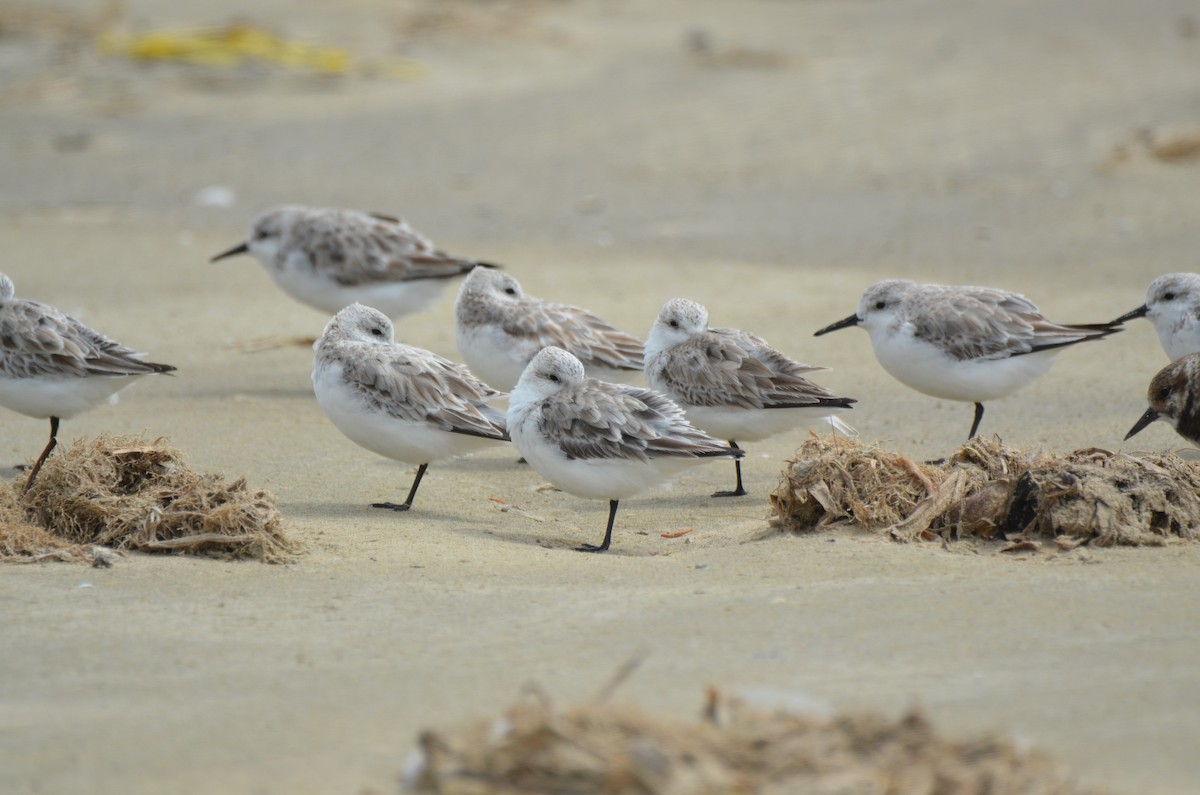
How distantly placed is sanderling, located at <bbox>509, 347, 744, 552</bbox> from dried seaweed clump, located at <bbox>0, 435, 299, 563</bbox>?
1382mm

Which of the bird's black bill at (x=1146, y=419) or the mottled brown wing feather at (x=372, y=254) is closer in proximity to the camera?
the bird's black bill at (x=1146, y=419)

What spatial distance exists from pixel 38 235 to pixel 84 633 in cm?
991

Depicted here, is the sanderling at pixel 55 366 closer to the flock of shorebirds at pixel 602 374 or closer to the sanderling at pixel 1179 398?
the flock of shorebirds at pixel 602 374

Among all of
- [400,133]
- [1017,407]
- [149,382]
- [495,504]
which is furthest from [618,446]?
[400,133]

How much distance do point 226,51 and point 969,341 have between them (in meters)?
14.0

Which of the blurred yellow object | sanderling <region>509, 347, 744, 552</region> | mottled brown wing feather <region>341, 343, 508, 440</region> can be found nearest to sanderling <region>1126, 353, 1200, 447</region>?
sanderling <region>509, 347, 744, 552</region>

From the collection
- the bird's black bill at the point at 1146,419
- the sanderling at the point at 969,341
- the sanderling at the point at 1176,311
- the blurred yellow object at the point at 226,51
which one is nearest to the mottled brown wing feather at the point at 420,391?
the sanderling at the point at 969,341

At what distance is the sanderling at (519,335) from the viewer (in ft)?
30.4

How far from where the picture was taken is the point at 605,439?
23.0 feet

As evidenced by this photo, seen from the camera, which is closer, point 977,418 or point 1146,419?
point 1146,419

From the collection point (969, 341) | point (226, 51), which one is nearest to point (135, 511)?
point (969, 341)

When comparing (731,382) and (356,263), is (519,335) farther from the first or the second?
(356,263)

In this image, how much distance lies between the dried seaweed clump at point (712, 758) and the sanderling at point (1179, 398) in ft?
13.2

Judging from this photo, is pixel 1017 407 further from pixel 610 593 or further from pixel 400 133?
pixel 400 133
